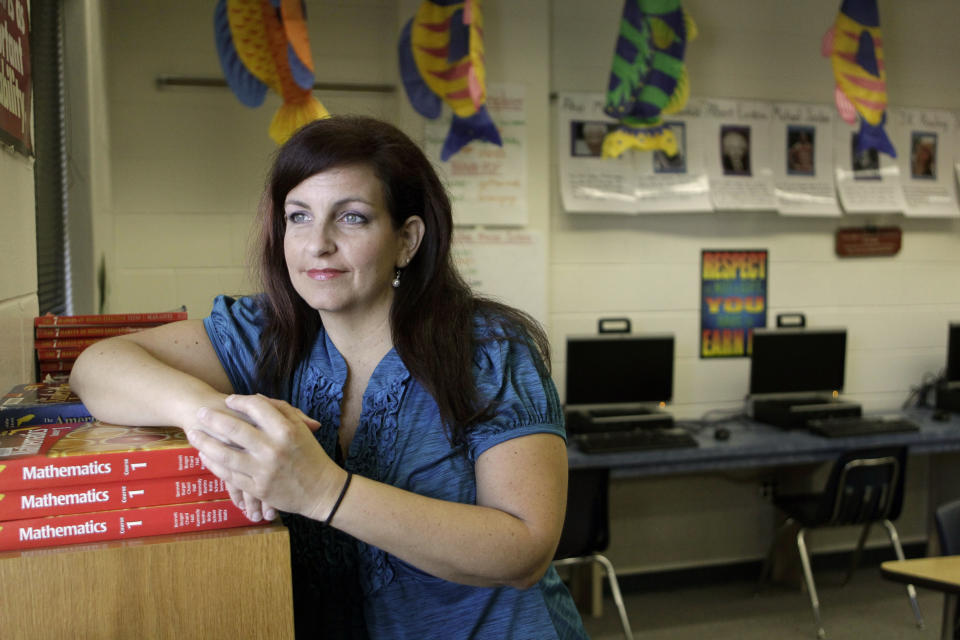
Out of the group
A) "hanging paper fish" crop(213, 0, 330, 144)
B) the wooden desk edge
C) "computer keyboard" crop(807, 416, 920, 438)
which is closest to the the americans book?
"hanging paper fish" crop(213, 0, 330, 144)

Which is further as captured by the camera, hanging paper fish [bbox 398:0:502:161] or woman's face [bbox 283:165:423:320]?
hanging paper fish [bbox 398:0:502:161]

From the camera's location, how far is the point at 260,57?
2846 millimetres

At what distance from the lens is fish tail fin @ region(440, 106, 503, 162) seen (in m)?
3.29

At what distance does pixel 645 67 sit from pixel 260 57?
1.47m

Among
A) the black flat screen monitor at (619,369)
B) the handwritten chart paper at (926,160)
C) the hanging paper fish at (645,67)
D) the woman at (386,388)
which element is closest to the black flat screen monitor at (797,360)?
the black flat screen monitor at (619,369)

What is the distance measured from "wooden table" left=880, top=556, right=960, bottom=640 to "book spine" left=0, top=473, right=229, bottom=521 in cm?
187

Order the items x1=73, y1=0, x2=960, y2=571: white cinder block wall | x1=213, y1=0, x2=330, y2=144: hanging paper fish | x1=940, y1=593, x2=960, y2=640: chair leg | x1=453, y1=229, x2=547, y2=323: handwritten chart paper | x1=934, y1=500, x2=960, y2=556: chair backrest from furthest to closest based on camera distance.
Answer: x1=453, y1=229, x2=547, y2=323: handwritten chart paper → x1=73, y1=0, x2=960, y2=571: white cinder block wall → x1=213, y1=0, x2=330, y2=144: hanging paper fish → x1=934, y1=500, x2=960, y2=556: chair backrest → x1=940, y1=593, x2=960, y2=640: chair leg

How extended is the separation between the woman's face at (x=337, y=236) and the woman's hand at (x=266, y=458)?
27cm

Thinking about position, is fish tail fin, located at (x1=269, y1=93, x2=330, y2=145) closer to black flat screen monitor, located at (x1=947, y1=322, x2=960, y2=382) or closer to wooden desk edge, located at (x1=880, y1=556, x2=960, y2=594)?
wooden desk edge, located at (x1=880, y1=556, x2=960, y2=594)

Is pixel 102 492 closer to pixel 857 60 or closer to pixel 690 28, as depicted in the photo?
pixel 690 28

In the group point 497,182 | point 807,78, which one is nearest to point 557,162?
point 497,182

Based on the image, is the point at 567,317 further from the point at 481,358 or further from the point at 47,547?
the point at 47,547

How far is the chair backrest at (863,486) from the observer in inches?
138

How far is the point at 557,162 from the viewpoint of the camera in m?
3.79
